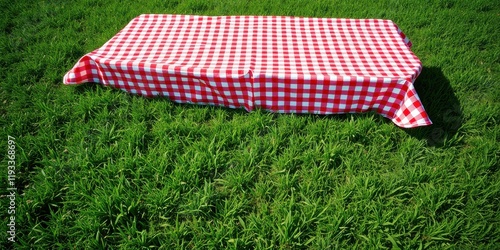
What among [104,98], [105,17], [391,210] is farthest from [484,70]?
[105,17]

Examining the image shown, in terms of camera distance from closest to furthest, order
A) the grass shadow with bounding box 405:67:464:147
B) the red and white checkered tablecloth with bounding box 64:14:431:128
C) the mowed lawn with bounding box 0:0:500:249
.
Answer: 1. the mowed lawn with bounding box 0:0:500:249
2. the red and white checkered tablecloth with bounding box 64:14:431:128
3. the grass shadow with bounding box 405:67:464:147

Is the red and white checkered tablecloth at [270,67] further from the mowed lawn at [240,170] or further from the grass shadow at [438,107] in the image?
the grass shadow at [438,107]

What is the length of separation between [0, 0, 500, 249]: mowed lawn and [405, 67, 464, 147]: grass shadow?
2 centimetres

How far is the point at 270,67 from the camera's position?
3.02 m

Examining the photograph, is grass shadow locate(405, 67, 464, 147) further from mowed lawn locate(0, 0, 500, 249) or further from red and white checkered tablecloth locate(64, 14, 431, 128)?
red and white checkered tablecloth locate(64, 14, 431, 128)

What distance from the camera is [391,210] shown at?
245 cm

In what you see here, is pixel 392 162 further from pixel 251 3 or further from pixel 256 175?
pixel 251 3

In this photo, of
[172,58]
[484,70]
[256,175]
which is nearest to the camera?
[256,175]

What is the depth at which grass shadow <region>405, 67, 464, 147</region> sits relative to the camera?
303cm

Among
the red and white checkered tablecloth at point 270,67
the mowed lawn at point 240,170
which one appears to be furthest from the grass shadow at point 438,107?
the red and white checkered tablecloth at point 270,67

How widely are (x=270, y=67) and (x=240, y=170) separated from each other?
1.02m

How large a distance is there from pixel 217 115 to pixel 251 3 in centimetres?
252

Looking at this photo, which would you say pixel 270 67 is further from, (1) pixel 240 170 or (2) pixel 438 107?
(2) pixel 438 107

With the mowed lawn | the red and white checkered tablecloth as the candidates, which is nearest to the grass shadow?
the mowed lawn
